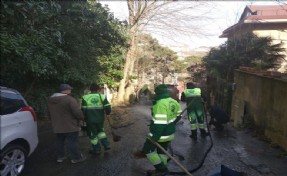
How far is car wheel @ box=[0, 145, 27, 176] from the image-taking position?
551cm

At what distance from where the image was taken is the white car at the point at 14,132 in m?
5.47

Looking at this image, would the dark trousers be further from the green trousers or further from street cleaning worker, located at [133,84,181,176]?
street cleaning worker, located at [133,84,181,176]

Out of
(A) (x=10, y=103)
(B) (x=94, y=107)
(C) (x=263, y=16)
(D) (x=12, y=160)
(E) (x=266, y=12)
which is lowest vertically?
(D) (x=12, y=160)

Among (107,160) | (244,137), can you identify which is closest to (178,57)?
(244,137)

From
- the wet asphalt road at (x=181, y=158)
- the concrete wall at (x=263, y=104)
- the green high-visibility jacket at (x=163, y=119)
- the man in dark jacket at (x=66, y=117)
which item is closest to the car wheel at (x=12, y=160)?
the wet asphalt road at (x=181, y=158)

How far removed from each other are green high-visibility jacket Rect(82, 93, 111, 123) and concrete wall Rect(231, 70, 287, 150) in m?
4.30

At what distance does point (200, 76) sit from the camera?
21984mm

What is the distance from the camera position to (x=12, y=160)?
572 cm

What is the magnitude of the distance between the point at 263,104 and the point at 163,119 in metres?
5.16

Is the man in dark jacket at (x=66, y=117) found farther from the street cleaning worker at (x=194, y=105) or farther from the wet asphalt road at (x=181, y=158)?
the street cleaning worker at (x=194, y=105)

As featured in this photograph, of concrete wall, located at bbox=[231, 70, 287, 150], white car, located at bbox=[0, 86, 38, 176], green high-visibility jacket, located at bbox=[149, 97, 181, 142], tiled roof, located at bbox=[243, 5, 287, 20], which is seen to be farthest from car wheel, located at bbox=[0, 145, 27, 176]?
tiled roof, located at bbox=[243, 5, 287, 20]

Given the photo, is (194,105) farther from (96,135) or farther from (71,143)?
(71,143)

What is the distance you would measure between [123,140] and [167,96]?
4.02 metres

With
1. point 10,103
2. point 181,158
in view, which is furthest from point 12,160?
point 181,158
